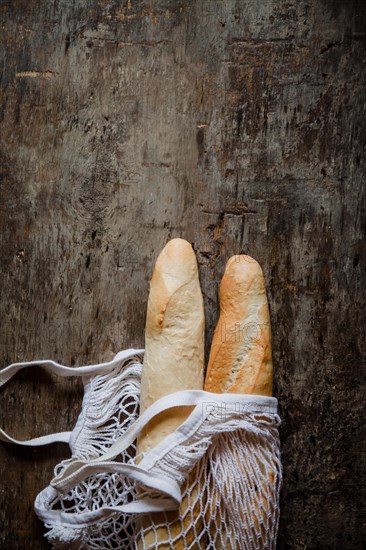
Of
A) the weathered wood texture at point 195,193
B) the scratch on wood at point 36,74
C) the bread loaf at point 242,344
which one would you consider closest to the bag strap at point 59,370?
the weathered wood texture at point 195,193

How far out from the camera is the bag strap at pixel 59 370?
1.15m

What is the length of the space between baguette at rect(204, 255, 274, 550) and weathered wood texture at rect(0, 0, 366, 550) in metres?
0.08

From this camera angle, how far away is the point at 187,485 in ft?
3.45

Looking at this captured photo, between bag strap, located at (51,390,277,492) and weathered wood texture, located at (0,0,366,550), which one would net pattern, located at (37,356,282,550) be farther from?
weathered wood texture, located at (0,0,366,550)

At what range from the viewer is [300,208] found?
119 centimetres

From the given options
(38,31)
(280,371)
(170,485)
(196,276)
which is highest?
(38,31)

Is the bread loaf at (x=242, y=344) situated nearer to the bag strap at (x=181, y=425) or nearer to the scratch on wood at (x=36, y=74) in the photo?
the bag strap at (x=181, y=425)

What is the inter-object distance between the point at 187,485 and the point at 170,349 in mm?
231

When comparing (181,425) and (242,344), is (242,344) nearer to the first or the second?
(242,344)

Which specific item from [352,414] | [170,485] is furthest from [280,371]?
[170,485]

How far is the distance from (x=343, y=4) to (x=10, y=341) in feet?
3.01

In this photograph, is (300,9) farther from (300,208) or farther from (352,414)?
(352,414)

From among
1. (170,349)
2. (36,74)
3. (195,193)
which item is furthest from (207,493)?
(36,74)

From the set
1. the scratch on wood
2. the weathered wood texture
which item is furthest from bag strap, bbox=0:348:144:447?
the scratch on wood
